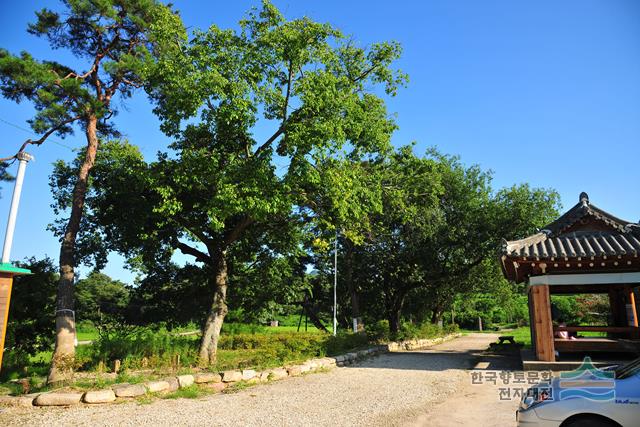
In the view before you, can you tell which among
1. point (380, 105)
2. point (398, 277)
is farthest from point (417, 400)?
point (398, 277)

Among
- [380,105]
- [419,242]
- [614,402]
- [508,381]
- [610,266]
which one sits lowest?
[508,381]

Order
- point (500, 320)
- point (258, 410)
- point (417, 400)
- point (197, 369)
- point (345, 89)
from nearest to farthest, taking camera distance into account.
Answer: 1. point (258, 410)
2. point (417, 400)
3. point (197, 369)
4. point (345, 89)
5. point (500, 320)

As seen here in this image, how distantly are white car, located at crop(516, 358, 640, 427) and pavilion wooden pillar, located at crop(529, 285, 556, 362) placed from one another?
24.2 feet

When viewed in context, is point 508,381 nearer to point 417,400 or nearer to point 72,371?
point 417,400

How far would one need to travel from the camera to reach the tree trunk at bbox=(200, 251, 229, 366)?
1265 cm

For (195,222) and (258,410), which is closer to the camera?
(258,410)

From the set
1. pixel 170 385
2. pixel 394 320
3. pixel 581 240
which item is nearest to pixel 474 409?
pixel 170 385

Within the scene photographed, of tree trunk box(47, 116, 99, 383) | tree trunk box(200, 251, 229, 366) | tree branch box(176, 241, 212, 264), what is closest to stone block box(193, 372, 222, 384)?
tree trunk box(200, 251, 229, 366)

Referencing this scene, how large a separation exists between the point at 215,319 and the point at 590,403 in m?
10.8

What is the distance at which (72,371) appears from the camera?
1048 centimetres

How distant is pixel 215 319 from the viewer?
1307cm

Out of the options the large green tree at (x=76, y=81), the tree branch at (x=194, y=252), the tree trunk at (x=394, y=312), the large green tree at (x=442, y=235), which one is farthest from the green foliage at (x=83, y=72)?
the tree trunk at (x=394, y=312)

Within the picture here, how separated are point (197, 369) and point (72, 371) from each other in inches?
122

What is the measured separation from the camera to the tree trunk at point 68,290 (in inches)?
416
